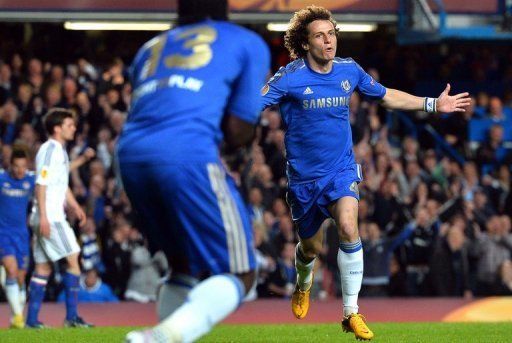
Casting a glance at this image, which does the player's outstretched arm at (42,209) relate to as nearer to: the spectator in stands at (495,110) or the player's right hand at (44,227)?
the player's right hand at (44,227)

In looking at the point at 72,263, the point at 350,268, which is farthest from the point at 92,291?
the point at 350,268

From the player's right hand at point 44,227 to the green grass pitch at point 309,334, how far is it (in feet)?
4.45

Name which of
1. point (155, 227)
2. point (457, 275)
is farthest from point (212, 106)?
point (457, 275)

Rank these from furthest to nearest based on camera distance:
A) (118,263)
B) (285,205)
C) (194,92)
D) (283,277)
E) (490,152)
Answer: (490,152), (285,205), (283,277), (118,263), (194,92)

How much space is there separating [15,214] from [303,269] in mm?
4981

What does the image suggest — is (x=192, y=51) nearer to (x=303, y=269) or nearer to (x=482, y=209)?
(x=303, y=269)

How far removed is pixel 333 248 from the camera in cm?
1864

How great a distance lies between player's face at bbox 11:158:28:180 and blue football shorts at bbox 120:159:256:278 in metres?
8.53

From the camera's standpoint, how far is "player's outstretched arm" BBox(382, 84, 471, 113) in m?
9.81

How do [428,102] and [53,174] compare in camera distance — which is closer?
[428,102]

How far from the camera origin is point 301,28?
34.9 feet

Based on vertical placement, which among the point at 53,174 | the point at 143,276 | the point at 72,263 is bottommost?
the point at 143,276

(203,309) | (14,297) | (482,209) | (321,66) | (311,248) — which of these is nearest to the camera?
(203,309)

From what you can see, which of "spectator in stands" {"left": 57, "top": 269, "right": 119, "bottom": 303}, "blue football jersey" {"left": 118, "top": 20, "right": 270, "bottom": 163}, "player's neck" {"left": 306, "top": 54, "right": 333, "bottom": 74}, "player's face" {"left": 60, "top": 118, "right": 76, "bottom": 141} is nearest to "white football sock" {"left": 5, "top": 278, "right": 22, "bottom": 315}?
"player's face" {"left": 60, "top": 118, "right": 76, "bottom": 141}
